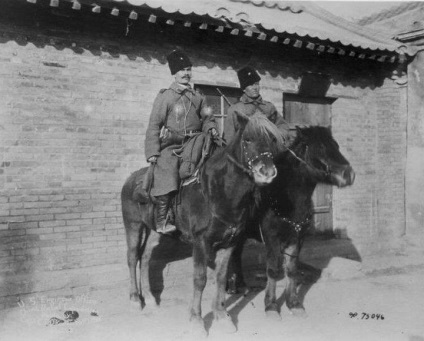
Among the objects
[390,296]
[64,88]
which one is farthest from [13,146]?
[390,296]

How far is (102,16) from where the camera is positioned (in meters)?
6.10

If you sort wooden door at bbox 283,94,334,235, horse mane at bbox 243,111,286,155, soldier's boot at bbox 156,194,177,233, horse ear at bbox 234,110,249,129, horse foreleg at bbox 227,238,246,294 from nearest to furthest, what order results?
horse mane at bbox 243,111,286,155
horse ear at bbox 234,110,249,129
soldier's boot at bbox 156,194,177,233
horse foreleg at bbox 227,238,246,294
wooden door at bbox 283,94,334,235

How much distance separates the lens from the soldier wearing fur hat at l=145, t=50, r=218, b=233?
203 inches

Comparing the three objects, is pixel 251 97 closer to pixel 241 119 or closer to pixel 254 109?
pixel 254 109

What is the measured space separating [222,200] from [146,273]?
6.37 feet

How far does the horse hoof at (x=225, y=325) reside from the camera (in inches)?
192

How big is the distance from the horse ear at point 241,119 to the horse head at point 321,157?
0.86 m

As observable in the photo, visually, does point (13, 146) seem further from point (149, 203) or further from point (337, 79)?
point (337, 79)

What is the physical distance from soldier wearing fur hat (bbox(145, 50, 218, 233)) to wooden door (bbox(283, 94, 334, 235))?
130 inches

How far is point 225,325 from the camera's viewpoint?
4930 mm

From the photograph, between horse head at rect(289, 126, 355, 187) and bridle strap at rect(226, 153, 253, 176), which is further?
horse head at rect(289, 126, 355, 187)

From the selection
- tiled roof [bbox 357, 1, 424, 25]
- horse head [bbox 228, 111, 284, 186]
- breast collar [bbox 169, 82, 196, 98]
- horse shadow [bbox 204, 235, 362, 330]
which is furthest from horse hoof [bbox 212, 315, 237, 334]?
tiled roof [bbox 357, 1, 424, 25]

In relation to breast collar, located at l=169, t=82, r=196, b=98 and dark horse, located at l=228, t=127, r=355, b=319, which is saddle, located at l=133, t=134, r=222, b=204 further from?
dark horse, located at l=228, t=127, r=355, b=319

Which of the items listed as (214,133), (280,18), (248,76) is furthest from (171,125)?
(280,18)
